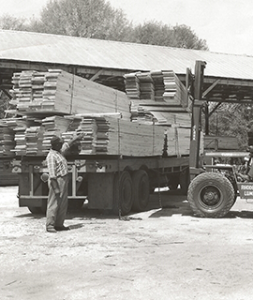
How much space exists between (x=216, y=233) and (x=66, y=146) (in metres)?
3.39

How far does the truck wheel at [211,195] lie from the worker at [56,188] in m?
2.92

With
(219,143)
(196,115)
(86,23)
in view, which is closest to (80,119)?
(196,115)

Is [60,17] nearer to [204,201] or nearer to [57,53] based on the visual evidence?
[57,53]

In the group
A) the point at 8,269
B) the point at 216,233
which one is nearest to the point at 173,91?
the point at 216,233

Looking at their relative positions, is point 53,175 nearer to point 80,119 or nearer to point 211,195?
point 80,119

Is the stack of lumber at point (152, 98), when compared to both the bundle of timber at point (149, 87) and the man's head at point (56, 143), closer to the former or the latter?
the bundle of timber at point (149, 87)

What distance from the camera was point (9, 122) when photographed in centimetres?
1220

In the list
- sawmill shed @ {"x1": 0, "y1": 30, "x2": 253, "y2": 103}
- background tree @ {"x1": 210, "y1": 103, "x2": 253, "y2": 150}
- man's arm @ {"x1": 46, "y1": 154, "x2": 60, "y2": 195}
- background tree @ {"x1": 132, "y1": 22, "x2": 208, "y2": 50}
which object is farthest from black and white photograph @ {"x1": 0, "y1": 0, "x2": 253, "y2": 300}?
background tree @ {"x1": 132, "y1": 22, "x2": 208, "y2": 50}

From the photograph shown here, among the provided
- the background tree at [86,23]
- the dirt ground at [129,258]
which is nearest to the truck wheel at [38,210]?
the dirt ground at [129,258]

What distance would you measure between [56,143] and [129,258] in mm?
3351

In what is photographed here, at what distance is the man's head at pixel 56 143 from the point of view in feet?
34.3

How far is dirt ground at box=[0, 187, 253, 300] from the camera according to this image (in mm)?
6129

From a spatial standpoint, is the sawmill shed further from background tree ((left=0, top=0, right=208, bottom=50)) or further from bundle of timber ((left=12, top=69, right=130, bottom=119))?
background tree ((left=0, top=0, right=208, bottom=50))

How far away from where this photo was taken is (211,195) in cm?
1186
